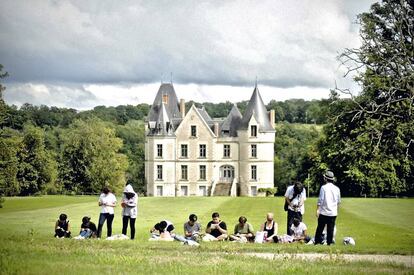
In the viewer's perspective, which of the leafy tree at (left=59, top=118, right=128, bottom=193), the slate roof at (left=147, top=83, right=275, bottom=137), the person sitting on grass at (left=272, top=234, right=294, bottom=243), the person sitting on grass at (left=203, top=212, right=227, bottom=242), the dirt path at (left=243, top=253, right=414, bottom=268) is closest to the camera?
the dirt path at (left=243, top=253, right=414, bottom=268)

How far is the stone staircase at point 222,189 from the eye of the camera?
70.4 meters

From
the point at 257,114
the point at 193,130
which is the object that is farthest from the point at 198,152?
the point at 257,114

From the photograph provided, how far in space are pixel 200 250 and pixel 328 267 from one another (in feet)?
12.0

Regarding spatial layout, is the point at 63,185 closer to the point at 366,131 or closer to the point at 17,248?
the point at 366,131

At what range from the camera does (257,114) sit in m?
71.6

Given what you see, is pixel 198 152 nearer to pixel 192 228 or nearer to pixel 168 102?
pixel 168 102

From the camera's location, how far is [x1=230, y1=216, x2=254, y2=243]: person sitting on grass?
1829cm

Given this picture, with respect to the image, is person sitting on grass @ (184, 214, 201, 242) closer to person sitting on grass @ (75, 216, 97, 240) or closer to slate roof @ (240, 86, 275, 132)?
person sitting on grass @ (75, 216, 97, 240)

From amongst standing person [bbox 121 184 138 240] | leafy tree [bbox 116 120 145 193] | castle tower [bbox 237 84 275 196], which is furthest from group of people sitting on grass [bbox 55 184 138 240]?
leafy tree [bbox 116 120 145 193]

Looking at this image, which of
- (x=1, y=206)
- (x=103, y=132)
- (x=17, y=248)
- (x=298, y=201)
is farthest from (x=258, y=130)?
(x=17, y=248)

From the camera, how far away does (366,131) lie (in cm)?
3606

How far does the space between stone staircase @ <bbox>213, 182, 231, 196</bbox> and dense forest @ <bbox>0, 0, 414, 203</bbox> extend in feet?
27.0

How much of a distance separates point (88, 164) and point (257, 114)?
2044cm

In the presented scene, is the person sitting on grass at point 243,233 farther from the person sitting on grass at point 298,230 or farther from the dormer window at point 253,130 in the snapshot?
the dormer window at point 253,130
